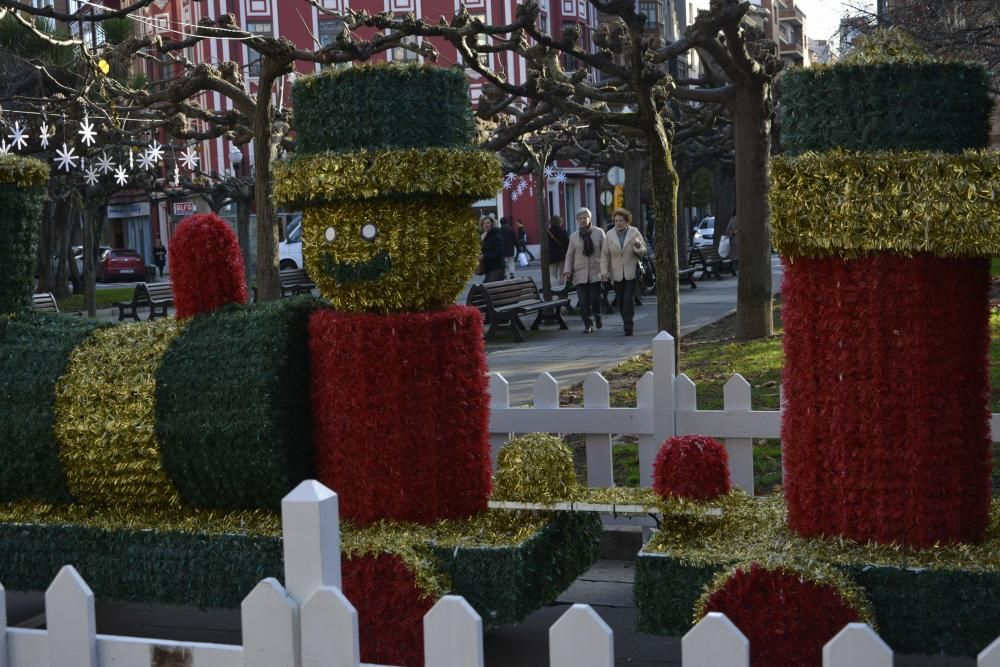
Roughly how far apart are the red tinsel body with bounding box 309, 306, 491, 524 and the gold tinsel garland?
1535 mm

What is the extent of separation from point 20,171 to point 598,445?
293cm

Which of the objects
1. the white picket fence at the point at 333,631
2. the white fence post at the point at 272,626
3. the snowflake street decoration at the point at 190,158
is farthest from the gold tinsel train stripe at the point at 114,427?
the snowflake street decoration at the point at 190,158

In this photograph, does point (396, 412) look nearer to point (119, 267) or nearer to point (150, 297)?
point (150, 297)

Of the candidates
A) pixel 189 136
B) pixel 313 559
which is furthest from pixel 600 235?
pixel 313 559

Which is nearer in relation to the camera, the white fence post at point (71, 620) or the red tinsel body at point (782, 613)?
the white fence post at point (71, 620)

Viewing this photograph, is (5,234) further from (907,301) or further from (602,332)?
(602,332)

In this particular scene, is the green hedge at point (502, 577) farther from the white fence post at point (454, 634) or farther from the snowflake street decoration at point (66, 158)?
the snowflake street decoration at point (66, 158)

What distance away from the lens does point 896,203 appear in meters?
3.86

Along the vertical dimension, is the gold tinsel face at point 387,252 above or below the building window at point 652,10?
below

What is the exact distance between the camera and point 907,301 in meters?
3.90

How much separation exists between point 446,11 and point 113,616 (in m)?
35.7

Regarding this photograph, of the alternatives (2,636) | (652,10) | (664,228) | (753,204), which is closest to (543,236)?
(753,204)

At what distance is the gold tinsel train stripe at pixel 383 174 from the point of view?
4.52 meters

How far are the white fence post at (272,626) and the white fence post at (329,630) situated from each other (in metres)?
0.03
